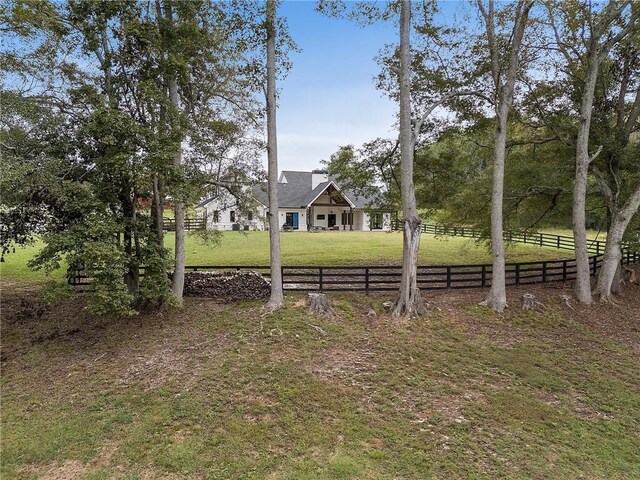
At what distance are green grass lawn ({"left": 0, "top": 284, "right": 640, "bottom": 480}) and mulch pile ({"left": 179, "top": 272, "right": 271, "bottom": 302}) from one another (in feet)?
2.31

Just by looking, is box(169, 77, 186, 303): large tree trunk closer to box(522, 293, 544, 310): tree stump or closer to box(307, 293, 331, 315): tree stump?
box(307, 293, 331, 315): tree stump

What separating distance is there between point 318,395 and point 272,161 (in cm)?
569

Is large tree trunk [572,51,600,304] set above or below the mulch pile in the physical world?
above

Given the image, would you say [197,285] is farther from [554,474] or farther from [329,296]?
[554,474]

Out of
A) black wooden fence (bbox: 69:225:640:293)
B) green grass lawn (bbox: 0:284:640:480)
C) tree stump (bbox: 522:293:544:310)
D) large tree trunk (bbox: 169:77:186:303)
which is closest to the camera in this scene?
green grass lawn (bbox: 0:284:640:480)

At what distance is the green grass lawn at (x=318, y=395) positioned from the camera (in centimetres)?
443

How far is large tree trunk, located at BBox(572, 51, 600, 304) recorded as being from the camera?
398 inches

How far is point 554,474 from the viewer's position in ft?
13.6

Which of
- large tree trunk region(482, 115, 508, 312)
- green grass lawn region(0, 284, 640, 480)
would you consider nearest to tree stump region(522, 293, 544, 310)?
green grass lawn region(0, 284, 640, 480)

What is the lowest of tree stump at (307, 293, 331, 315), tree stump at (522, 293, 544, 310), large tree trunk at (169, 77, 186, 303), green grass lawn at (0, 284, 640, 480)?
green grass lawn at (0, 284, 640, 480)

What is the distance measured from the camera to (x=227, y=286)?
10523 mm

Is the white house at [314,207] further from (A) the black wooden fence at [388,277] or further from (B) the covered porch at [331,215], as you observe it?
(A) the black wooden fence at [388,277]

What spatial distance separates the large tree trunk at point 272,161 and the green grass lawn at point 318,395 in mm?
549

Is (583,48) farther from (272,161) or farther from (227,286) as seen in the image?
(227,286)
